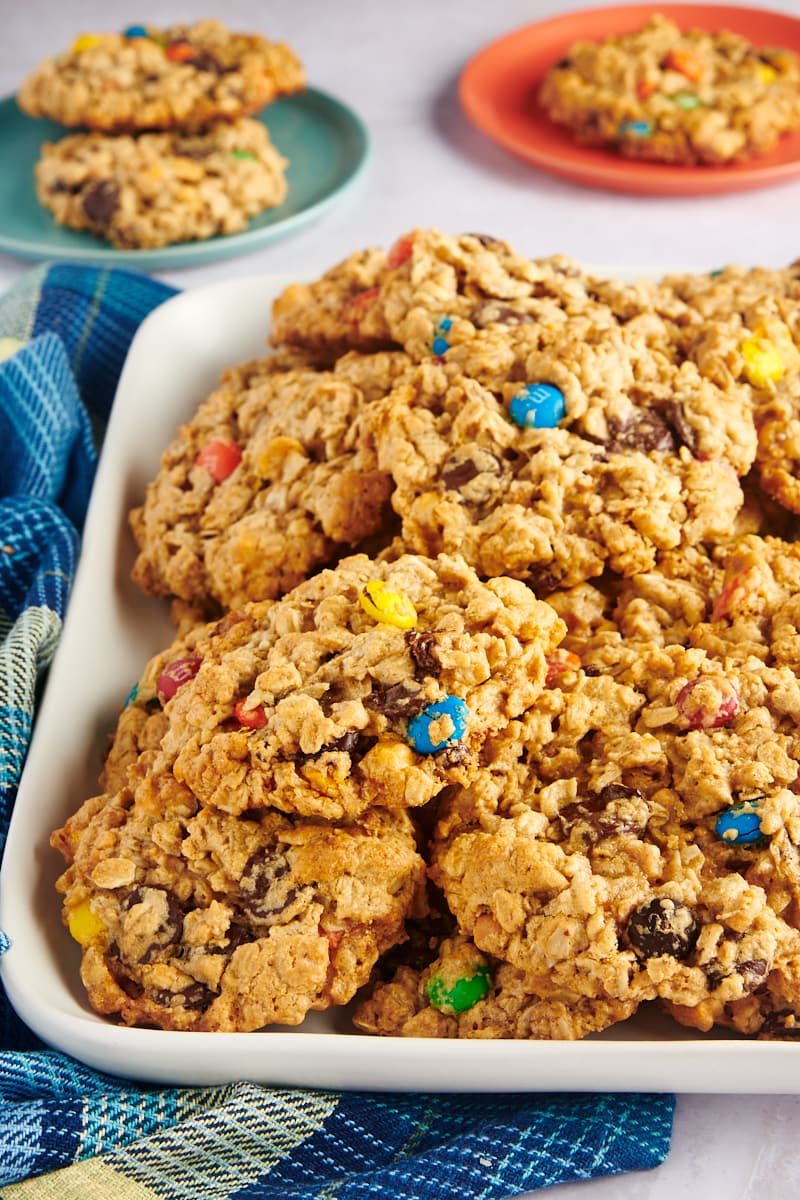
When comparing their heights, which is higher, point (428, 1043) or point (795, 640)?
point (795, 640)

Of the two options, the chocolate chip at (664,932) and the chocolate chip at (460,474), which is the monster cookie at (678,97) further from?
the chocolate chip at (664,932)

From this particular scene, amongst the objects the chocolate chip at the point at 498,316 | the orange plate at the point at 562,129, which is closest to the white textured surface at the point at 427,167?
the orange plate at the point at 562,129

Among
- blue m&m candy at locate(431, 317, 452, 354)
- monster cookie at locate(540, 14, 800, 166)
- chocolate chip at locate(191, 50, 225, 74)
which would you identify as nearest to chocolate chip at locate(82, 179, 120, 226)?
chocolate chip at locate(191, 50, 225, 74)

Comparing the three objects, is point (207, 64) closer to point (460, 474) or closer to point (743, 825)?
point (460, 474)

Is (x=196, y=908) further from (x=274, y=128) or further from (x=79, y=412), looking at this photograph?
(x=274, y=128)

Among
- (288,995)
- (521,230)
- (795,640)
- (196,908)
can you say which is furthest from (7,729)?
(521,230)

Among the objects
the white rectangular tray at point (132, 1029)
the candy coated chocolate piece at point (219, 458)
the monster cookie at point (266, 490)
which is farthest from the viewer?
the candy coated chocolate piece at point (219, 458)
